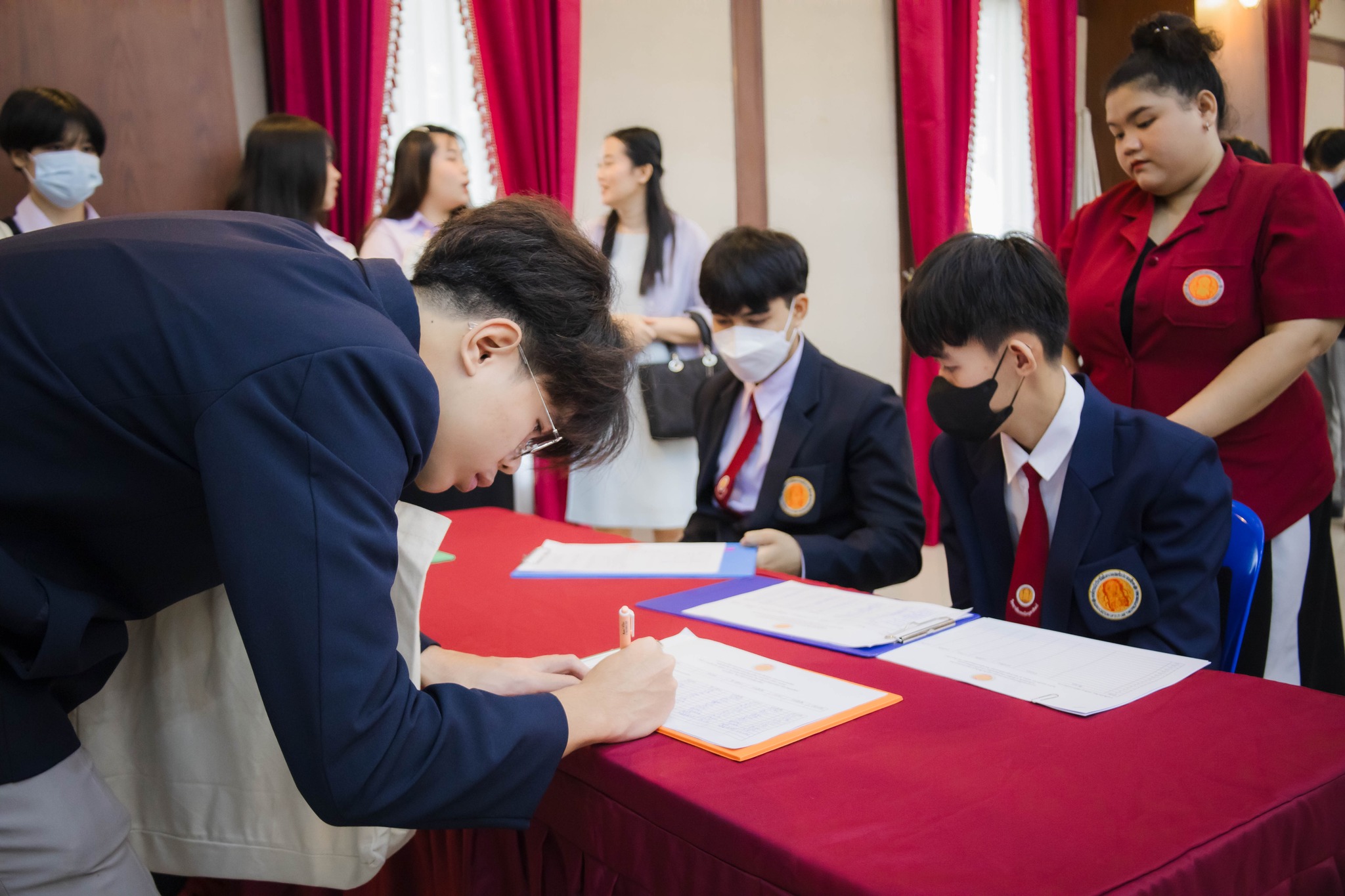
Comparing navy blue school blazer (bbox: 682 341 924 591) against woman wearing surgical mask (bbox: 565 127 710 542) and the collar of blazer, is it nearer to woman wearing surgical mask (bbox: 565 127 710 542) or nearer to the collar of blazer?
the collar of blazer

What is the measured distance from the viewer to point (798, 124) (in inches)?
155

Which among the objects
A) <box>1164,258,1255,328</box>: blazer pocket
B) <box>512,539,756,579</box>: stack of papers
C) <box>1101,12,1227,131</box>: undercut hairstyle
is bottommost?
<box>512,539,756,579</box>: stack of papers

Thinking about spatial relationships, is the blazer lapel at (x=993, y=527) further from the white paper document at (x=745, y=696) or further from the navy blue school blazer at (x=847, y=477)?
the white paper document at (x=745, y=696)

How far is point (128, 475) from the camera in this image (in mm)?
732

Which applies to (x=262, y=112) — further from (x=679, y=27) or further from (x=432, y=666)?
(x=432, y=666)

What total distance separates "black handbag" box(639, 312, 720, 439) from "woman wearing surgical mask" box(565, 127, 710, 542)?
70 mm

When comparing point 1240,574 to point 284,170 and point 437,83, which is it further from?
point 437,83

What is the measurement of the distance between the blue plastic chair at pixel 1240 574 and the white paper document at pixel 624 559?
2.36 ft

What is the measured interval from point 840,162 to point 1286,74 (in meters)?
2.94

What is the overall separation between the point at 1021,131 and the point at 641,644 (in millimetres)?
4245

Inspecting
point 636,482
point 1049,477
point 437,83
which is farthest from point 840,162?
point 1049,477

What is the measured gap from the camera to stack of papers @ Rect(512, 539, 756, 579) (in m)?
1.56

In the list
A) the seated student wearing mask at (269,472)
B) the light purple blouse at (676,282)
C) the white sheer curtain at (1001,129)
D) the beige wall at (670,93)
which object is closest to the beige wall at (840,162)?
the beige wall at (670,93)

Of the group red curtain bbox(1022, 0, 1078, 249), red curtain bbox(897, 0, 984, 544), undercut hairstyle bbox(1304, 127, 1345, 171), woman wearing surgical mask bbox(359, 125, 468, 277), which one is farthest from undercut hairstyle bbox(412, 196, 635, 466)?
undercut hairstyle bbox(1304, 127, 1345, 171)
